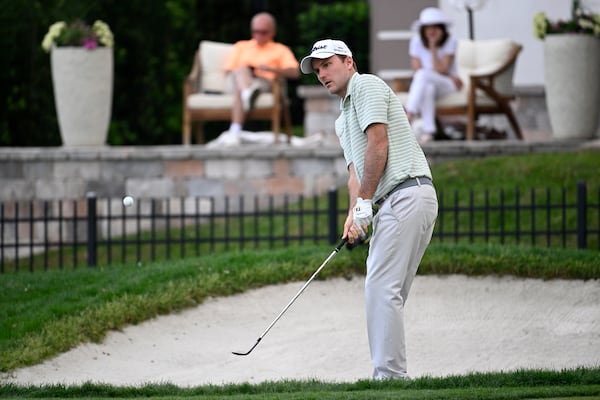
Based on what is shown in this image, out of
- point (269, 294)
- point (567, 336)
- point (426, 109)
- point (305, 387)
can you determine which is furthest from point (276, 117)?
point (305, 387)

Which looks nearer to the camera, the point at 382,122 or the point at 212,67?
the point at 382,122

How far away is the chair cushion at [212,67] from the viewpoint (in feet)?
53.6

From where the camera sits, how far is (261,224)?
1421cm

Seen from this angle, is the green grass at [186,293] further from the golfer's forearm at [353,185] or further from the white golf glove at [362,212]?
the golfer's forearm at [353,185]

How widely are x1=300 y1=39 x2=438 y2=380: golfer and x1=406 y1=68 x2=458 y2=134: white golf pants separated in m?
7.50

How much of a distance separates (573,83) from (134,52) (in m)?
7.08

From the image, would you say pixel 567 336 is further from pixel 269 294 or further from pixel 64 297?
pixel 64 297

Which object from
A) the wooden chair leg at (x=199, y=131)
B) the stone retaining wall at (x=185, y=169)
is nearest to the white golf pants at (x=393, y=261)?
the stone retaining wall at (x=185, y=169)

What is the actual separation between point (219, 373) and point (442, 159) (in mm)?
6260

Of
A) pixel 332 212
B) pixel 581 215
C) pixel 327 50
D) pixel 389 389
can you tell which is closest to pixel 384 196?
pixel 327 50

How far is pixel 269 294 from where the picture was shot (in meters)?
10.5

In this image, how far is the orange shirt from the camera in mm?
15641

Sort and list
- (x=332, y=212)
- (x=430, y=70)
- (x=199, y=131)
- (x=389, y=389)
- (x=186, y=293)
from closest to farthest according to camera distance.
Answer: (x=389, y=389)
(x=186, y=293)
(x=332, y=212)
(x=430, y=70)
(x=199, y=131)

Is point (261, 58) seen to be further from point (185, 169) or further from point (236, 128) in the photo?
point (185, 169)
